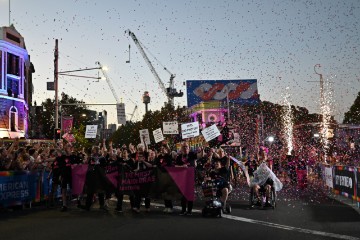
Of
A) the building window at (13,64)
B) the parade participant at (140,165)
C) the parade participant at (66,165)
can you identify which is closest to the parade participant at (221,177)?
the parade participant at (140,165)

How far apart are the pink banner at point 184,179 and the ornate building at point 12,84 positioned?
37751 millimetres

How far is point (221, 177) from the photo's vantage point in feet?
42.7

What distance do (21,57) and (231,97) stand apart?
77.0 ft

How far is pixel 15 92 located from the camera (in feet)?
169

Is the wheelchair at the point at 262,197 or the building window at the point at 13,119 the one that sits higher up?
the building window at the point at 13,119

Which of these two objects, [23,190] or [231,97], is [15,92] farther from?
[23,190]

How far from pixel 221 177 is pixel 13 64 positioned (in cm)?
4276

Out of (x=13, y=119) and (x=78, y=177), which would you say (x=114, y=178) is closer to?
(x=78, y=177)

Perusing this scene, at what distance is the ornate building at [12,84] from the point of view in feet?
160

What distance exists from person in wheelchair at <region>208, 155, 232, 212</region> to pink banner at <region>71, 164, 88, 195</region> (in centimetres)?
396

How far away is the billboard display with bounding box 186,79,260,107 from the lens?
55.8 m

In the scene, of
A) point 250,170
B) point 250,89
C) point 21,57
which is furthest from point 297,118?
point 250,170

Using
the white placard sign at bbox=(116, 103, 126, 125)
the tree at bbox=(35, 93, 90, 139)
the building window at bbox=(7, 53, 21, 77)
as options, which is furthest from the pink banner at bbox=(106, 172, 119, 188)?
the tree at bbox=(35, 93, 90, 139)

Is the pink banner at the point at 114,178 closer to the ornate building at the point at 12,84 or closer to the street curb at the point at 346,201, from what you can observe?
the street curb at the point at 346,201
